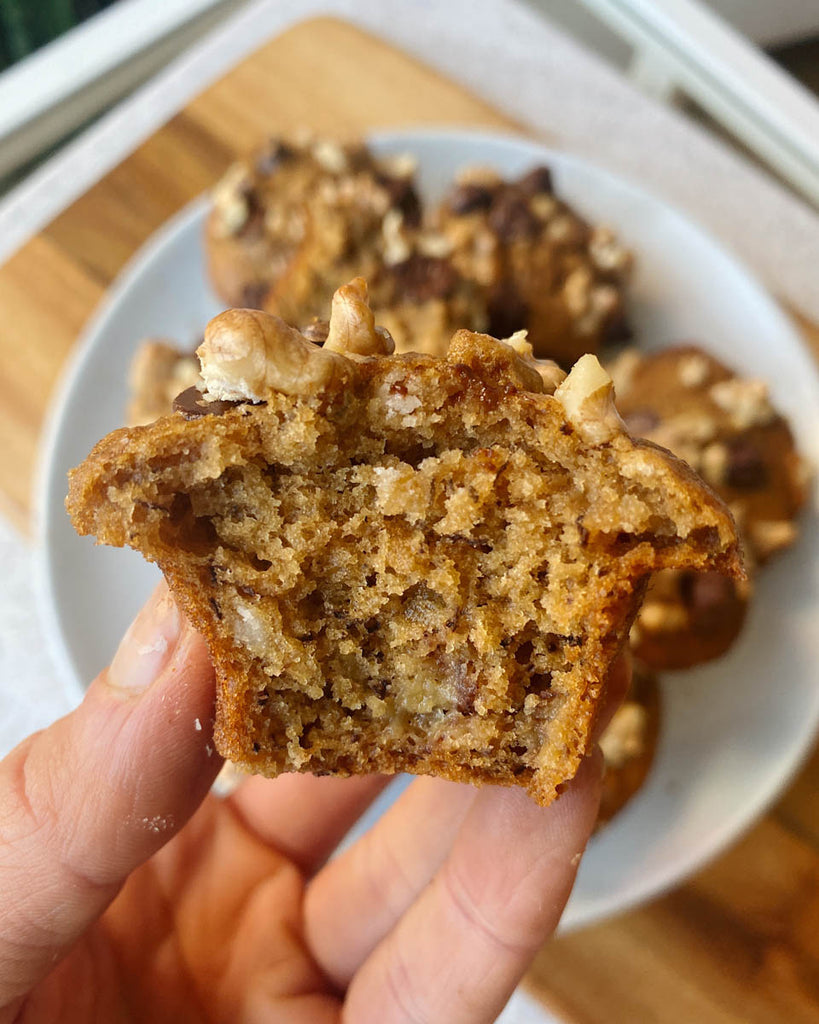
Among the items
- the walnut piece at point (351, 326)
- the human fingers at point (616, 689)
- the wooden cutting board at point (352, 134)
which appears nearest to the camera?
the walnut piece at point (351, 326)

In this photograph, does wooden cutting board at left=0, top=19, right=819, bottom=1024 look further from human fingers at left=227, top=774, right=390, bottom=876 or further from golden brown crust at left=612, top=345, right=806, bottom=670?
human fingers at left=227, top=774, right=390, bottom=876

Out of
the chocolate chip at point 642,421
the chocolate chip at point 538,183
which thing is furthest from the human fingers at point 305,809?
the chocolate chip at point 538,183

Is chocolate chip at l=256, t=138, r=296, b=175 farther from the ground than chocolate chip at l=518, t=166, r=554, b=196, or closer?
closer

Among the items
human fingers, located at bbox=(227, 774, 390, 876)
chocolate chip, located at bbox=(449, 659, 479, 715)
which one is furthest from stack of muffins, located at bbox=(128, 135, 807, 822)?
chocolate chip, located at bbox=(449, 659, 479, 715)

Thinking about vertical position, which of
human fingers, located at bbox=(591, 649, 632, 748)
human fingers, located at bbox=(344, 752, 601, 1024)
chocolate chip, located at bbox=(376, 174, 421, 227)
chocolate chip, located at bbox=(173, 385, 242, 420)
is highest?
chocolate chip, located at bbox=(173, 385, 242, 420)

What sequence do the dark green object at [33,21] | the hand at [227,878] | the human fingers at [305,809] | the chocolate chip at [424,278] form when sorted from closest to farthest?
the hand at [227,878]
the human fingers at [305,809]
the chocolate chip at [424,278]
the dark green object at [33,21]

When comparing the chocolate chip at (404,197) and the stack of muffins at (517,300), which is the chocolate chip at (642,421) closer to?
the stack of muffins at (517,300)
